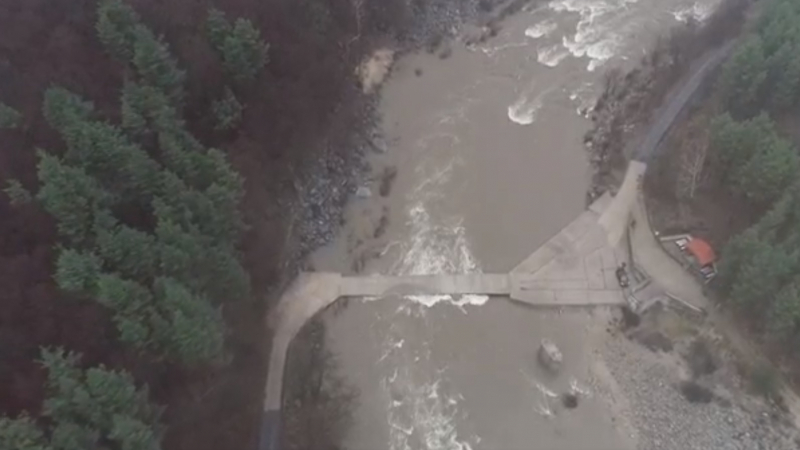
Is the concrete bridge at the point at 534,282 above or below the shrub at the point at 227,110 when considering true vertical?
below

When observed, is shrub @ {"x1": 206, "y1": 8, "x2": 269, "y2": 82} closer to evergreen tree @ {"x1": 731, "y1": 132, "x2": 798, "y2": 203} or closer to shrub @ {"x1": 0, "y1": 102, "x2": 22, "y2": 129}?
shrub @ {"x1": 0, "y1": 102, "x2": 22, "y2": 129}

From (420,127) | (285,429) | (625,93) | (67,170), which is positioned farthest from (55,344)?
(625,93)

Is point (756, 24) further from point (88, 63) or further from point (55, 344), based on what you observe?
point (55, 344)

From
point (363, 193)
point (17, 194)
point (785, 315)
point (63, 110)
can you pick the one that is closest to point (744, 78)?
point (785, 315)

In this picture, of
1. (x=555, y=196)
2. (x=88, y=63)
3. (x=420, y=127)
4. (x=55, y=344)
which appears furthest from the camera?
(x=420, y=127)

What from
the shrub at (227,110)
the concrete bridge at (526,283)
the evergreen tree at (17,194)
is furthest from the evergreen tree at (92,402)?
the shrub at (227,110)

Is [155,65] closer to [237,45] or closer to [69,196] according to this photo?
[237,45]

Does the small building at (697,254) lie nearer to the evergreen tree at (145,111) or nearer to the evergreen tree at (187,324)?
the evergreen tree at (187,324)
